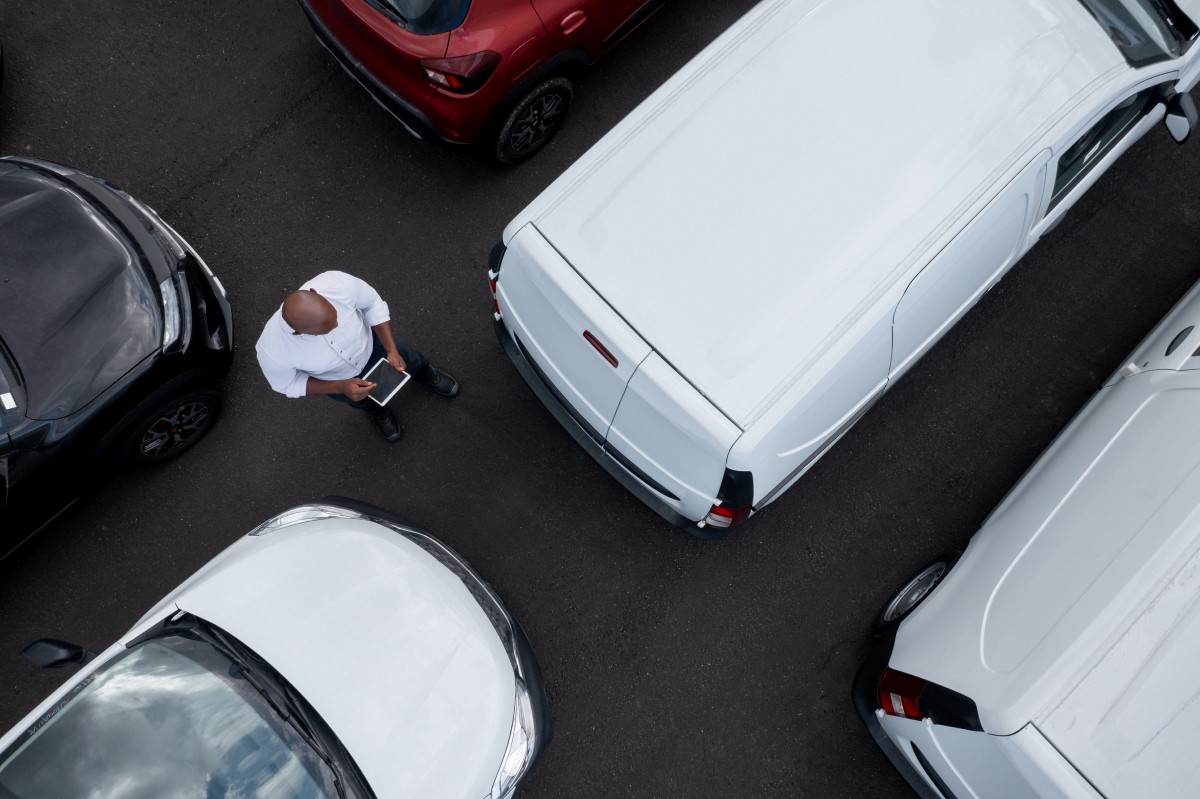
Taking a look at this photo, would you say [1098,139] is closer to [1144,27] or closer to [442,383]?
[1144,27]

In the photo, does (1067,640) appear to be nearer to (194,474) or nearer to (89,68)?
(194,474)

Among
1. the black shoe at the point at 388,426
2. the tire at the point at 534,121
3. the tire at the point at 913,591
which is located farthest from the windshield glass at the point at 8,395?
the tire at the point at 913,591

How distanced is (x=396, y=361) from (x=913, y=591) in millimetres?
2920

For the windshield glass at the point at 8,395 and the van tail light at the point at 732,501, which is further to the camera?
the windshield glass at the point at 8,395

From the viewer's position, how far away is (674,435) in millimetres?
3184

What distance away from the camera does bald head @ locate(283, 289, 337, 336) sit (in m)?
3.00

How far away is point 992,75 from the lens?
332cm

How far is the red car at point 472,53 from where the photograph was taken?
3895mm

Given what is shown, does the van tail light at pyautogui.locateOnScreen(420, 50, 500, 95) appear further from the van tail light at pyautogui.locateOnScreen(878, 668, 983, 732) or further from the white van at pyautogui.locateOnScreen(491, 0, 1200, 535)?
the van tail light at pyautogui.locateOnScreen(878, 668, 983, 732)

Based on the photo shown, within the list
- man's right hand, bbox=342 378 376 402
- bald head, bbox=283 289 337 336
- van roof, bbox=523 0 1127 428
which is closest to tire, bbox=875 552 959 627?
van roof, bbox=523 0 1127 428

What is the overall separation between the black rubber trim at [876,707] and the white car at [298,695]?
1.60 m

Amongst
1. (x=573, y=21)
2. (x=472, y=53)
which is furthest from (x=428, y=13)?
(x=573, y=21)

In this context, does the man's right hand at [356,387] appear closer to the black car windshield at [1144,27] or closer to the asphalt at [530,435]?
the asphalt at [530,435]

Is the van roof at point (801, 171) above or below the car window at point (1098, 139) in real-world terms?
below
